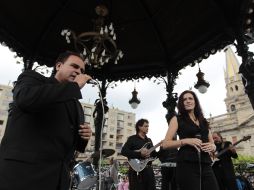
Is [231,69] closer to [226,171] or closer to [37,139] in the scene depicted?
[226,171]

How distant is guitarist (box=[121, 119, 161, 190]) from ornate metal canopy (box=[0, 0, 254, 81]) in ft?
9.45

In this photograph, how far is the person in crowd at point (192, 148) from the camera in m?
3.03

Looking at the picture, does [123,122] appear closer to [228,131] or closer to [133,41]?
[228,131]

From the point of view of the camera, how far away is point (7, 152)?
1574 mm

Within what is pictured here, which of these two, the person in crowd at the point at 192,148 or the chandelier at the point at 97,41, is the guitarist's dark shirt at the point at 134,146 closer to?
the chandelier at the point at 97,41

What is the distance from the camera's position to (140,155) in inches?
225

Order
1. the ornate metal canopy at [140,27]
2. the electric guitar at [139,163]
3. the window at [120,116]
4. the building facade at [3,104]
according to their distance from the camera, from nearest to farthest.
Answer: the electric guitar at [139,163] < the ornate metal canopy at [140,27] < the building facade at [3,104] < the window at [120,116]

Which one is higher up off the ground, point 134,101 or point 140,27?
point 140,27

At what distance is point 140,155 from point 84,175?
240cm

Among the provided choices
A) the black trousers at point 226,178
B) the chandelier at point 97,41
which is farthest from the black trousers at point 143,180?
the chandelier at point 97,41

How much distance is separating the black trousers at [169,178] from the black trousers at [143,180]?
0.71 meters

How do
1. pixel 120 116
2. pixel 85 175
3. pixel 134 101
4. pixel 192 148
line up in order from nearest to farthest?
pixel 192 148, pixel 85 175, pixel 134 101, pixel 120 116

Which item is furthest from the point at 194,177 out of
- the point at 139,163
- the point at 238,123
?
the point at 238,123

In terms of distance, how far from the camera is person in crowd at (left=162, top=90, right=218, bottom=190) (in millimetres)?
3025
